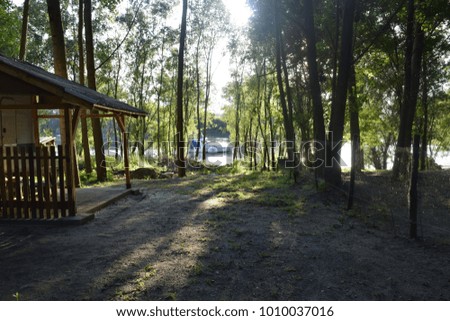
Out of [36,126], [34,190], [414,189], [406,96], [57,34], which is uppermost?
[57,34]

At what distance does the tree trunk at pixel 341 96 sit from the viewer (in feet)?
33.6

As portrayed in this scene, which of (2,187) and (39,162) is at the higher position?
(39,162)

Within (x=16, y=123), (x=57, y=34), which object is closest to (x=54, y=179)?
(x=16, y=123)

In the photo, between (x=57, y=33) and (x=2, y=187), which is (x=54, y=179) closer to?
(x=2, y=187)

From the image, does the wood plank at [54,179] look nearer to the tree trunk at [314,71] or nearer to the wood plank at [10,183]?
the wood plank at [10,183]

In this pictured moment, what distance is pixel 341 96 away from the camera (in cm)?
1070

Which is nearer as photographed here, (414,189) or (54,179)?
(414,189)

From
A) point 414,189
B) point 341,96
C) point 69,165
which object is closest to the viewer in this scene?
point 414,189

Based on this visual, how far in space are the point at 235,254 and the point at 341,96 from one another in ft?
24.1

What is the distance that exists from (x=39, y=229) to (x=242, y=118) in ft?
140

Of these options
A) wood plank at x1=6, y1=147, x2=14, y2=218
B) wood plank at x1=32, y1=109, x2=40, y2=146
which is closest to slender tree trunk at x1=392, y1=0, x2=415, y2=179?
wood plank at x1=6, y1=147, x2=14, y2=218

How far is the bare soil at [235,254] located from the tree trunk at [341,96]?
1770 millimetres
